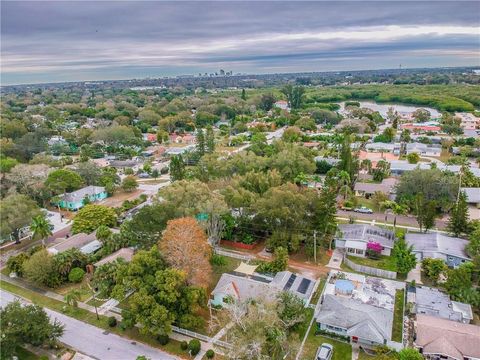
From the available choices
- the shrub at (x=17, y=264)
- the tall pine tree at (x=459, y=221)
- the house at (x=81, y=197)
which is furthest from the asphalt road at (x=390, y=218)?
the shrub at (x=17, y=264)

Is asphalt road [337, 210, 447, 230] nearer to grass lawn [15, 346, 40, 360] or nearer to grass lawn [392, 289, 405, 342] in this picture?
grass lawn [392, 289, 405, 342]

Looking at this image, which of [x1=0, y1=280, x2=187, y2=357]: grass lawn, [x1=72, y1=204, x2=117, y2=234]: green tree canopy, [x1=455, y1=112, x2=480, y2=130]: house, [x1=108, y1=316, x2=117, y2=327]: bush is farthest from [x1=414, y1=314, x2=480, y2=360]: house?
[x1=455, y1=112, x2=480, y2=130]: house

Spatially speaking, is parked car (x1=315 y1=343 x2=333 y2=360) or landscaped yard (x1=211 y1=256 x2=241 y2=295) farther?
landscaped yard (x1=211 y1=256 x2=241 y2=295)

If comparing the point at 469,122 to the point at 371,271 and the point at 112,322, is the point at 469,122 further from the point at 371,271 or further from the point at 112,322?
the point at 112,322

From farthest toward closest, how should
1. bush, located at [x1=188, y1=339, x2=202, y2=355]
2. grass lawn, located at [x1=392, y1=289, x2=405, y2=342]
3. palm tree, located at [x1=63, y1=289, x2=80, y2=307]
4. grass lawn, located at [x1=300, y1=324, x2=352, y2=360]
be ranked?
1. palm tree, located at [x1=63, y1=289, x2=80, y2=307]
2. grass lawn, located at [x1=392, y1=289, x2=405, y2=342]
3. bush, located at [x1=188, y1=339, x2=202, y2=355]
4. grass lawn, located at [x1=300, y1=324, x2=352, y2=360]

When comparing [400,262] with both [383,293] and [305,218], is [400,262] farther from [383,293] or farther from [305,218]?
[305,218]

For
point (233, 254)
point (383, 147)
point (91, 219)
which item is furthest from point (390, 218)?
point (383, 147)

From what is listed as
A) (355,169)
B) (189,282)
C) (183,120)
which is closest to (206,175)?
(355,169)
